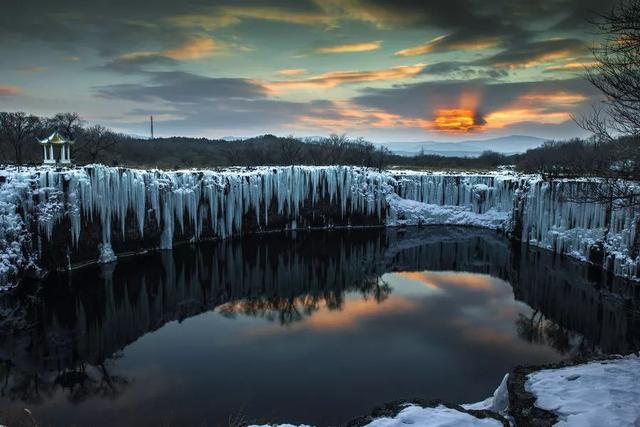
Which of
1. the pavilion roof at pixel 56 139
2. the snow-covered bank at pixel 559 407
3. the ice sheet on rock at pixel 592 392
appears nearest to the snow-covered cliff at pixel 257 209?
the pavilion roof at pixel 56 139

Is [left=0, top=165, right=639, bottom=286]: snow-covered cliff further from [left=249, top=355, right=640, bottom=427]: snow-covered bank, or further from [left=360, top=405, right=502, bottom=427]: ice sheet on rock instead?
[left=360, top=405, right=502, bottom=427]: ice sheet on rock

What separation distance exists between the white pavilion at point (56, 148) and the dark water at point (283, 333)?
7822 millimetres

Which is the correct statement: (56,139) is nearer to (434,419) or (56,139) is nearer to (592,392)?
(434,419)

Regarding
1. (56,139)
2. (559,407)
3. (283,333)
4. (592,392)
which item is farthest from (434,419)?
(56,139)

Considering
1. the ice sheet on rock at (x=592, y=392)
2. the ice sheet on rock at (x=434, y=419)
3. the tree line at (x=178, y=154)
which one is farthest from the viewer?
the tree line at (x=178, y=154)

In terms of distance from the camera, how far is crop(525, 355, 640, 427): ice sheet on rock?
573 centimetres

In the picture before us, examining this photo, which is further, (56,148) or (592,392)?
(56,148)

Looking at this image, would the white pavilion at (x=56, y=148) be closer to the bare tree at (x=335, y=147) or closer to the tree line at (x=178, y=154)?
the tree line at (x=178, y=154)

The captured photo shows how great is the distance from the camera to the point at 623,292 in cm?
1883

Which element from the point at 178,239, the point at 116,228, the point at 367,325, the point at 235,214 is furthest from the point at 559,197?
the point at 116,228

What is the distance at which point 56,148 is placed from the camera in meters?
26.2

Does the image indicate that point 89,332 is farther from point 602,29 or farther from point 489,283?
point 489,283

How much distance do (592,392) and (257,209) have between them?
26.9 meters

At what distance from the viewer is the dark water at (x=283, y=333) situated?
10398 mm
